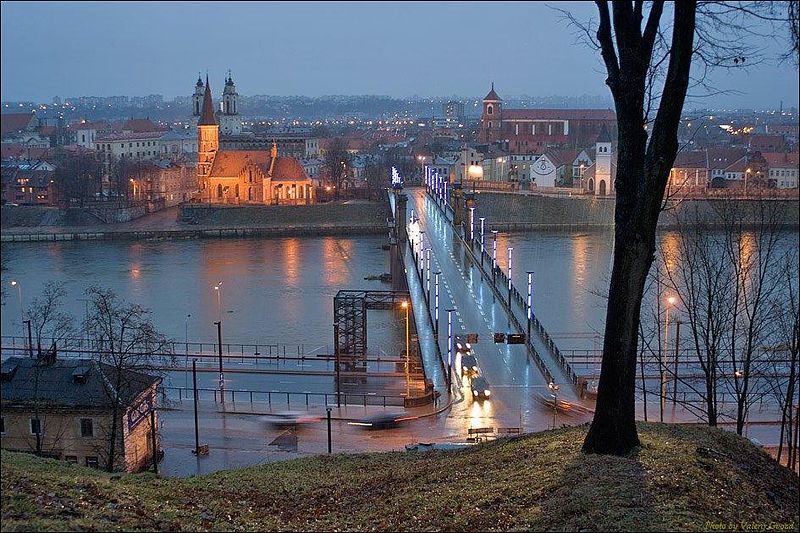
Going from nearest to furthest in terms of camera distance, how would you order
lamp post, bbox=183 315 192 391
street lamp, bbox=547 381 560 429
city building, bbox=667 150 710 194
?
street lamp, bbox=547 381 560 429
lamp post, bbox=183 315 192 391
city building, bbox=667 150 710 194

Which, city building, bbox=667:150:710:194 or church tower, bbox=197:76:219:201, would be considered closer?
city building, bbox=667:150:710:194

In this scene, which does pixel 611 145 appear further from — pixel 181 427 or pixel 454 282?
pixel 181 427

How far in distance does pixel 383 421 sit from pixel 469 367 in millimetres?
1455

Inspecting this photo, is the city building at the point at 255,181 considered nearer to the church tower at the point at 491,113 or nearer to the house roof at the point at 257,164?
the house roof at the point at 257,164

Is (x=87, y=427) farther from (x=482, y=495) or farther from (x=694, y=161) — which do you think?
(x=694, y=161)

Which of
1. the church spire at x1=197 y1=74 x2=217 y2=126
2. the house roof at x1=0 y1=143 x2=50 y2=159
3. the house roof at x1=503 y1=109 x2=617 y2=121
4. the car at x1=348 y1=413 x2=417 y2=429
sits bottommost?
the car at x1=348 y1=413 x2=417 y2=429

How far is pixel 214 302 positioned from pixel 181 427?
19.8ft

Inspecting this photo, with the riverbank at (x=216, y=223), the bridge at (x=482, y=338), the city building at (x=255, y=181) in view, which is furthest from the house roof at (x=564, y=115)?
the bridge at (x=482, y=338)

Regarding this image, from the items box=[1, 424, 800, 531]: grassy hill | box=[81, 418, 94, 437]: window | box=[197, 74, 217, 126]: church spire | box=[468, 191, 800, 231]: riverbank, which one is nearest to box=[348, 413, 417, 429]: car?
box=[81, 418, 94, 437]: window

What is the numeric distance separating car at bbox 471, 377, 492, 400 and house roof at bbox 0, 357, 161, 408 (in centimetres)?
291

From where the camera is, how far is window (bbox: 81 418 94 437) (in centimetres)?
586

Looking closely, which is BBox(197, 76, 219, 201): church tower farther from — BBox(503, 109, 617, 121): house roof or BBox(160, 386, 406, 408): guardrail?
BBox(160, 386, 406, 408): guardrail

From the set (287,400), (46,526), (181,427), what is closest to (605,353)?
(46,526)

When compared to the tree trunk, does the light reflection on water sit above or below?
below
